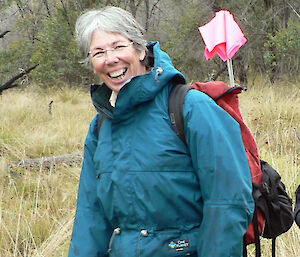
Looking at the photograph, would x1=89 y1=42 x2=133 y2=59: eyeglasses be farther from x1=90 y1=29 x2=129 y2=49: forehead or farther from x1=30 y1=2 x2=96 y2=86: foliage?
x1=30 y1=2 x2=96 y2=86: foliage

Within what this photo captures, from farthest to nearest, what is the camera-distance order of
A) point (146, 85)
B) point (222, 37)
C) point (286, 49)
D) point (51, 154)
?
point (286, 49) → point (51, 154) → point (222, 37) → point (146, 85)

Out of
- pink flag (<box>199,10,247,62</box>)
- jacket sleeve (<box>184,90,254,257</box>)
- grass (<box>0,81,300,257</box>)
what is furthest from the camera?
pink flag (<box>199,10,247,62</box>)

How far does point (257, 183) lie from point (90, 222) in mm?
738

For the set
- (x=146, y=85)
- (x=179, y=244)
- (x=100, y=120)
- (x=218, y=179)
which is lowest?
(x=179, y=244)

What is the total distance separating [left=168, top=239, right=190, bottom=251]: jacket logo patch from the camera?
1.58 metres

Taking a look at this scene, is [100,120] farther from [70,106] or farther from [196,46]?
[196,46]

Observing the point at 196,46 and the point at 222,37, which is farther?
the point at 196,46

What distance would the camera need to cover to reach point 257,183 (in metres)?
1.75

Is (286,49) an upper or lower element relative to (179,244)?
upper

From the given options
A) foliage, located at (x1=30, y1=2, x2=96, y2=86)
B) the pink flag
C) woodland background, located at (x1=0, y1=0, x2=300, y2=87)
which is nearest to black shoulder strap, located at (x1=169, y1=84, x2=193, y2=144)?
the pink flag

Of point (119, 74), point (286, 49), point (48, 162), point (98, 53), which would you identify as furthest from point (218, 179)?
point (286, 49)

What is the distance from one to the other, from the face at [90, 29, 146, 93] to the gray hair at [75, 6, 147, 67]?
2 centimetres

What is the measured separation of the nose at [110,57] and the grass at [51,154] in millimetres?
1745

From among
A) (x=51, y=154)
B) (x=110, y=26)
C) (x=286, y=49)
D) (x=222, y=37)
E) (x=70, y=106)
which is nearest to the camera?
(x=110, y=26)
